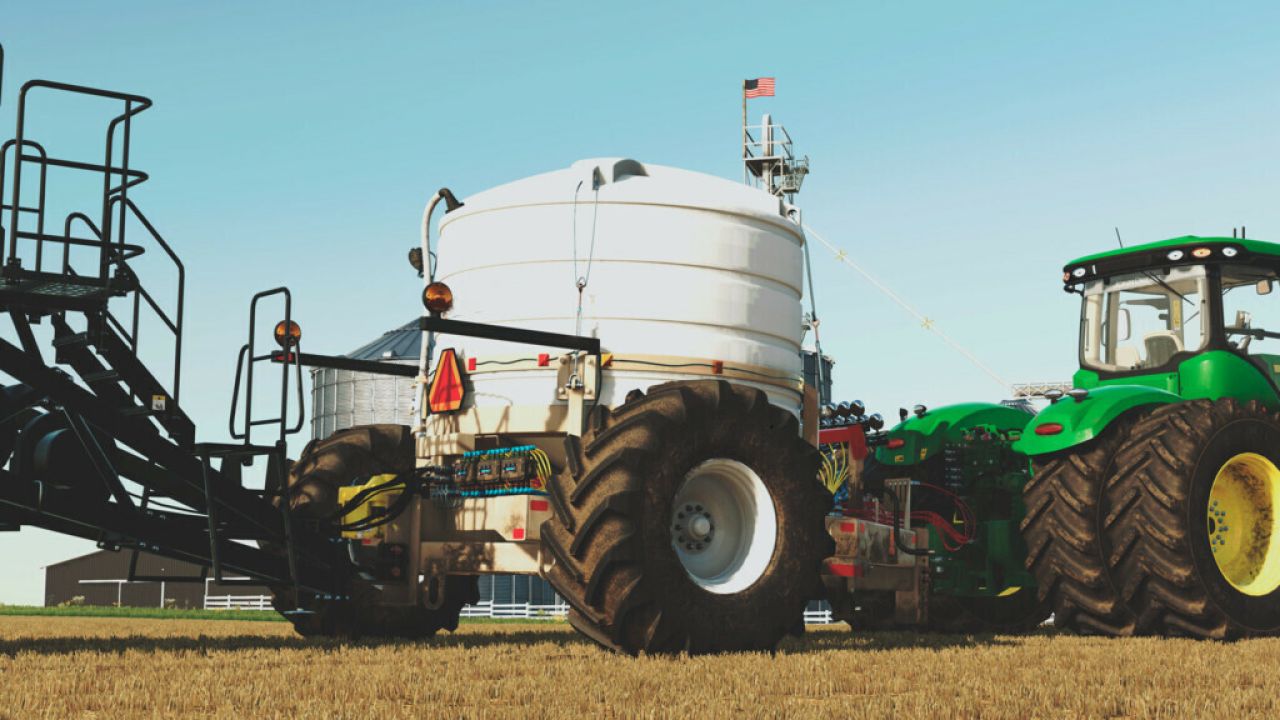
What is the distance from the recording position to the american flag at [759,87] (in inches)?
1371

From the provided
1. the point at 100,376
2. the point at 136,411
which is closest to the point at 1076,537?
the point at 136,411

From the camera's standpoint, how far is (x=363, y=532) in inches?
390

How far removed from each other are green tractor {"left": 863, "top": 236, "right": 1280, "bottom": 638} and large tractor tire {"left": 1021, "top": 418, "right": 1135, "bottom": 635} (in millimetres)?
12

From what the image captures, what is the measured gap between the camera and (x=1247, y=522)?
11406 millimetres

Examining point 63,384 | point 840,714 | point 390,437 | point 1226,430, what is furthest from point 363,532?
point 1226,430

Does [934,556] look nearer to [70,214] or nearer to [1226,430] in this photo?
[1226,430]

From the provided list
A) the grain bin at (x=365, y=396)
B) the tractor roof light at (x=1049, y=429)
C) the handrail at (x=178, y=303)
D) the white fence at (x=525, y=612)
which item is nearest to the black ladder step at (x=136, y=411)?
the handrail at (x=178, y=303)

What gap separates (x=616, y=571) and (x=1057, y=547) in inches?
178

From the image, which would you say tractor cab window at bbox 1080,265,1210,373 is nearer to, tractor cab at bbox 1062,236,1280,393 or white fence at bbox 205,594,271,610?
tractor cab at bbox 1062,236,1280,393

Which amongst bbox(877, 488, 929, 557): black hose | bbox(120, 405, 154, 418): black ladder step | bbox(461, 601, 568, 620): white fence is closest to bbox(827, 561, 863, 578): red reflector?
bbox(877, 488, 929, 557): black hose

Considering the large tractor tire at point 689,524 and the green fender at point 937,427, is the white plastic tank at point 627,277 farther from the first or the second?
the green fender at point 937,427

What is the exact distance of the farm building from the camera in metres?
34.5

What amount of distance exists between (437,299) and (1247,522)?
720cm

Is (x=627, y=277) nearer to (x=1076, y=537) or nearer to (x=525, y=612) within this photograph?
(x=1076, y=537)
